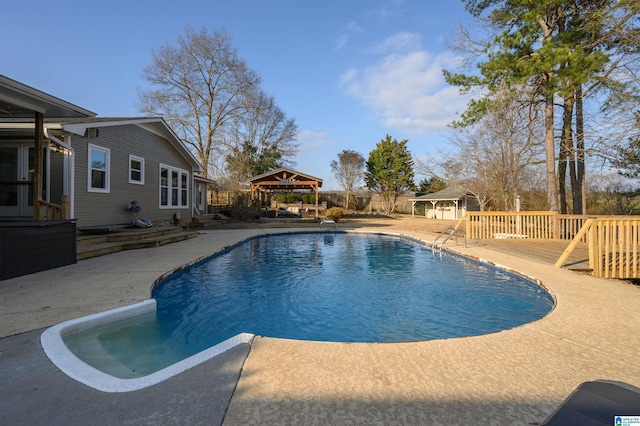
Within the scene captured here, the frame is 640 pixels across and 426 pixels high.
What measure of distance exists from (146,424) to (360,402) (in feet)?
4.15

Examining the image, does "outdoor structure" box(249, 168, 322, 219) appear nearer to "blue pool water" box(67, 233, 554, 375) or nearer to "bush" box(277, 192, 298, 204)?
"bush" box(277, 192, 298, 204)

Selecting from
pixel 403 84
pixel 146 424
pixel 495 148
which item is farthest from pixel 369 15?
pixel 146 424

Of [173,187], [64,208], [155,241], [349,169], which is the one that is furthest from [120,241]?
[349,169]

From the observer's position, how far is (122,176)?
10289mm

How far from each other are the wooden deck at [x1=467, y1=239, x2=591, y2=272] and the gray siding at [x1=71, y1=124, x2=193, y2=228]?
39.3 ft

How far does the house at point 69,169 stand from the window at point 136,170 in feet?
0.11

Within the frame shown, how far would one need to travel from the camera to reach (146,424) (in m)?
1.72

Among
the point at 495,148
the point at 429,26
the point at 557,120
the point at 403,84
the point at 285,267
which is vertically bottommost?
the point at 285,267

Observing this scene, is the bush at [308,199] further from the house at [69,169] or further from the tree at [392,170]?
the house at [69,169]

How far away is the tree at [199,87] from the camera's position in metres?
22.8

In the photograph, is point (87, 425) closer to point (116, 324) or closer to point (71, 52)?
point (116, 324)

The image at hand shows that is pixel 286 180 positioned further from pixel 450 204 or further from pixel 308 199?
pixel 450 204

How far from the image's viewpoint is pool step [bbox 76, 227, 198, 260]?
7426 mm

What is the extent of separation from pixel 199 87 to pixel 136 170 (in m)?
15.3
